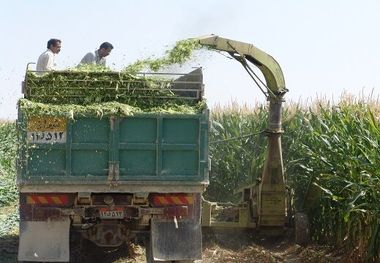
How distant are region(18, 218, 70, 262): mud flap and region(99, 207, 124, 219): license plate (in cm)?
47

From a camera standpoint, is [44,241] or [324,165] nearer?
[44,241]

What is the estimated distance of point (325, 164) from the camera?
430 inches

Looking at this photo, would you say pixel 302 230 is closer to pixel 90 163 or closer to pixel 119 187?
pixel 119 187

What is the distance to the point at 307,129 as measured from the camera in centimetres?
1333

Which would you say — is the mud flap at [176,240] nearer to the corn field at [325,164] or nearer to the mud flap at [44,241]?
the mud flap at [44,241]

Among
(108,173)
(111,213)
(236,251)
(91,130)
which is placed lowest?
(236,251)

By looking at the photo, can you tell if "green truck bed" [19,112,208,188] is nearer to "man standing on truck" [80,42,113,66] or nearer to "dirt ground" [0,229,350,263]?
"dirt ground" [0,229,350,263]

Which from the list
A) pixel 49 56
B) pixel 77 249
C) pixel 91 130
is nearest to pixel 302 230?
pixel 77 249

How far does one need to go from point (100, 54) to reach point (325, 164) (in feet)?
13.8

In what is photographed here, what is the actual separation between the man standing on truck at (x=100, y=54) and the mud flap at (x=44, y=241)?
3762 millimetres

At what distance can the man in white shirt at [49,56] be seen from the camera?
11.8 meters

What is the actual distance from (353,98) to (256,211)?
3.55 m

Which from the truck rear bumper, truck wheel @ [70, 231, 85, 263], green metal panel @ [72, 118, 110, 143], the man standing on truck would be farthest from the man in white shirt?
the truck rear bumper

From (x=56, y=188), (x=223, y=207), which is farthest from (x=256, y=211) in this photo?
(x=56, y=188)
